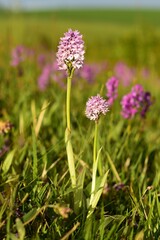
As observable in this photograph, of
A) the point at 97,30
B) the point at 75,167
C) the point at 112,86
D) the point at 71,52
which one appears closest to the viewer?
the point at 71,52

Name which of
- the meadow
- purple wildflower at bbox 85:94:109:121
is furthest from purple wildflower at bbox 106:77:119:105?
purple wildflower at bbox 85:94:109:121

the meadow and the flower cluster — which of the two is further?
the flower cluster

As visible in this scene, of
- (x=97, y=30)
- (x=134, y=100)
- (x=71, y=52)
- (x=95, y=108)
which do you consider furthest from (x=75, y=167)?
(x=97, y=30)

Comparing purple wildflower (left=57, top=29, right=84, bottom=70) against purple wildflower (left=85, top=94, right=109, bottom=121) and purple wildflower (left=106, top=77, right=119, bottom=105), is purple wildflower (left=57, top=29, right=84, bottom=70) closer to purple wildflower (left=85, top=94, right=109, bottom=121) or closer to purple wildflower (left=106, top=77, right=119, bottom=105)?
purple wildflower (left=85, top=94, right=109, bottom=121)

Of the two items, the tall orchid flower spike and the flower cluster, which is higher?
the tall orchid flower spike

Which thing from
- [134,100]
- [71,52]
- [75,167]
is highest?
[71,52]

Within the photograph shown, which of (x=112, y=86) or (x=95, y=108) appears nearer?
(x=95, y=108)

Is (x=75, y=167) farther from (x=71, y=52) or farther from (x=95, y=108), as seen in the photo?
(x=71, y=52)

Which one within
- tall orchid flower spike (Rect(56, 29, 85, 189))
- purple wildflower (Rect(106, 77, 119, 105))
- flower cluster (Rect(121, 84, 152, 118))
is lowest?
flower cluster (Rect(121, 84, 152, 118))

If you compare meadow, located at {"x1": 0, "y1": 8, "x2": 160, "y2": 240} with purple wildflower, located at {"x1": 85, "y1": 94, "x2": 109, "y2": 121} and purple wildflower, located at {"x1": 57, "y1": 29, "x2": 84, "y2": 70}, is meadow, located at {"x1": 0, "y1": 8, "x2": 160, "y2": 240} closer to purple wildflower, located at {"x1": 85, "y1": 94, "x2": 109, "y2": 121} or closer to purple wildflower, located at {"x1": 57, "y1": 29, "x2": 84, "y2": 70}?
purple wildflower, located at {"x1": 85, "y1": 94, "x2": 109, "y2": 121}
